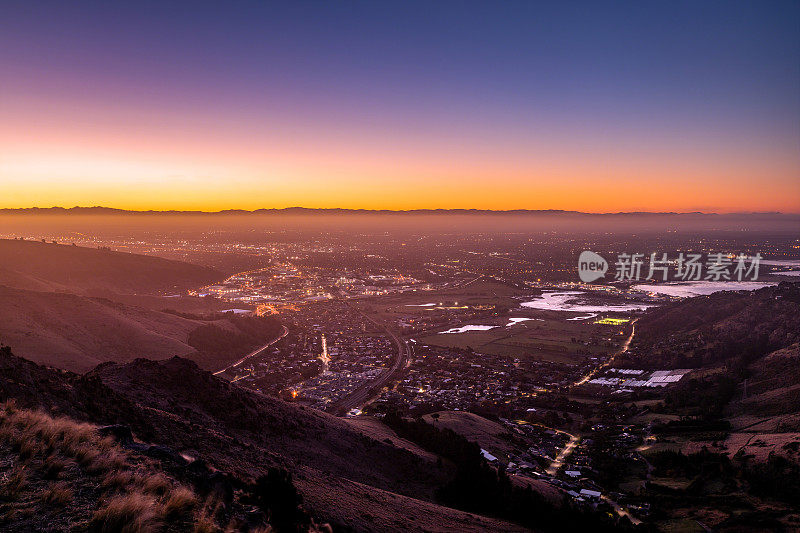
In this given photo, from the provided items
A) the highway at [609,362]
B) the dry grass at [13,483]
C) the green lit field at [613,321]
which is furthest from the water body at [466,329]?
the dry grass at [13,483]

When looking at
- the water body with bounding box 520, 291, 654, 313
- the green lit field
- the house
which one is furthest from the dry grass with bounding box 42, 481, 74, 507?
the water body with bounding box 520, 291, 654, 313

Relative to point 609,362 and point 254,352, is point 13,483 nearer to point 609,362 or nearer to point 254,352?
point 254,352

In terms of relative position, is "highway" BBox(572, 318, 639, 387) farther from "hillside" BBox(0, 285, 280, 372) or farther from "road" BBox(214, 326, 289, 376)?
"hillside" BBox(0, 285, 280, 372)

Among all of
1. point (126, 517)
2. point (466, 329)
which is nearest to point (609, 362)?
point (466, 329)

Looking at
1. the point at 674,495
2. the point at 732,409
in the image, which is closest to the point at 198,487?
the point at 674,495

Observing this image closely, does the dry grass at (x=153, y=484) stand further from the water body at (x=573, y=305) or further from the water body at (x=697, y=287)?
the water body at (x=697, y=287)
